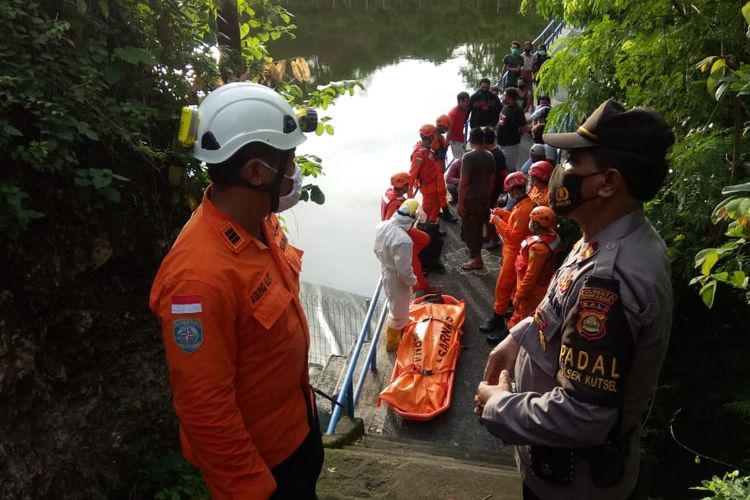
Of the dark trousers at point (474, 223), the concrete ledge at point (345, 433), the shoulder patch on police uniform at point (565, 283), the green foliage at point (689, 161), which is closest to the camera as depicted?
the shoulder patch on police uniform at point (565, 283)

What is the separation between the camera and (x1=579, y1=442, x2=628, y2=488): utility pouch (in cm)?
186

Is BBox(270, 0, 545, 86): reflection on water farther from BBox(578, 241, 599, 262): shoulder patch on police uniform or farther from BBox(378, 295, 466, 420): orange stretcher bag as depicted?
BBox(578, 241, 599, 262): shoulder patch on police uniform

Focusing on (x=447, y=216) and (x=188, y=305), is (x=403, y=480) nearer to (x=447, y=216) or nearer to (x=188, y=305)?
(x=188, y=305)

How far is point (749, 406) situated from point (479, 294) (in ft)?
12.7

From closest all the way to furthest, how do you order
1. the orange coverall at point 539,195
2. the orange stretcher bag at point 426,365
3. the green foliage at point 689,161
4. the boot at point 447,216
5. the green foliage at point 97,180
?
the green foliage at point 97,180 < the green foliage at point 689,161 < the orange stretcher bag at point 426,365 < the orange coverall at point 539,195 < the boot at point 447,216

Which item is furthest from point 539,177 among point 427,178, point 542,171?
point 427,178

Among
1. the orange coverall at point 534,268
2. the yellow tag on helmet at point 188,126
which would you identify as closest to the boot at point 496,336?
the orange coverall at point 534,268

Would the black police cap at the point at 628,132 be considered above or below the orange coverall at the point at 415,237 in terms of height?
below

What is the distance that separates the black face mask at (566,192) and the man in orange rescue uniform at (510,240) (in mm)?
3603

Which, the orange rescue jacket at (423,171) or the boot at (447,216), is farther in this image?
the boot at (447,216)

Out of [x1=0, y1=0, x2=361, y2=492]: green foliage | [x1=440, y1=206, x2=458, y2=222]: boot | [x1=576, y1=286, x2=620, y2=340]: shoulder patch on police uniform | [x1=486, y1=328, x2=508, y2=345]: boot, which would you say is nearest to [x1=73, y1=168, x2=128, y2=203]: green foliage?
[x1=0, y1=0, x2=361, y2=492]: green foliage

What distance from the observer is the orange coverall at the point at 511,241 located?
5527 mm

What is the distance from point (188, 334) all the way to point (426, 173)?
6.19 m

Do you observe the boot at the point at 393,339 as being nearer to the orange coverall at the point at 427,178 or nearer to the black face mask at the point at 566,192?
the orange coverall at the point at 427,178
